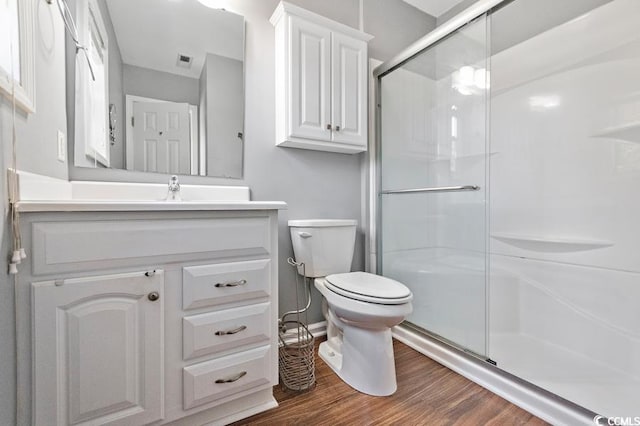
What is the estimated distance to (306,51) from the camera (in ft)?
5.26

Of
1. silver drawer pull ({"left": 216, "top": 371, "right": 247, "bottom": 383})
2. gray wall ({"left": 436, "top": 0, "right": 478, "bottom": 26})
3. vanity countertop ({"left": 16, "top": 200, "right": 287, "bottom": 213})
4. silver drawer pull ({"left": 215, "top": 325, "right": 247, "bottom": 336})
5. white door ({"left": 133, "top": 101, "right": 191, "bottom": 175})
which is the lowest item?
silver drawer pull ({"left": 216, "top": 371, "right": 247, "bottom": 383})

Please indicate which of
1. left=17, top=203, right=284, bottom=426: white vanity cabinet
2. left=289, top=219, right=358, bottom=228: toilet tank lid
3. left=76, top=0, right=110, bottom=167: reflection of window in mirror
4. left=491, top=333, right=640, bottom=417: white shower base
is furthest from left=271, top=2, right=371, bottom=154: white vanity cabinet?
left=491, top=333, right=640, bottom=417: white shower base

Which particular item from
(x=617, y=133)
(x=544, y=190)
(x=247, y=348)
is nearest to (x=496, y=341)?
(x=544, y=190)

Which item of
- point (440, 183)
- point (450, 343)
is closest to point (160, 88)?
point (440, 183)

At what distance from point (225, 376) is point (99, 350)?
41 centimetres

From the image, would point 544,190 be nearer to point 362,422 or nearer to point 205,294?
point 362,422

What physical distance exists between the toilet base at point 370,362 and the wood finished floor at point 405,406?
0.12 ft

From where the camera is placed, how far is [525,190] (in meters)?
1.74

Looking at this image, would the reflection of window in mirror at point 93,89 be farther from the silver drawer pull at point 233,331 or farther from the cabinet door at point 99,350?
the silver drawer pull at point 233,331

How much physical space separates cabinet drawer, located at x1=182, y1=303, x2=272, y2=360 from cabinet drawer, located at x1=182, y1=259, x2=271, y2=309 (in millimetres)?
46

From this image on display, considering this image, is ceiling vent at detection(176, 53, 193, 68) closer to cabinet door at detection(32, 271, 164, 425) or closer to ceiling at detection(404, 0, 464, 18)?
cabinet door at detection(32, 271, 164, 425)

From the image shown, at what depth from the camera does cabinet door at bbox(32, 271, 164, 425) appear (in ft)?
2.48

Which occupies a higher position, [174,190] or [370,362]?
[174,190]

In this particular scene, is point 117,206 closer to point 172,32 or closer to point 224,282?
point 224,282
